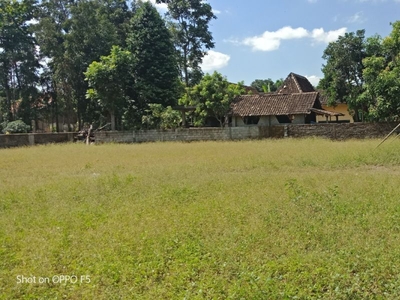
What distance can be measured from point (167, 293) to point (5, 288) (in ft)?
5.45

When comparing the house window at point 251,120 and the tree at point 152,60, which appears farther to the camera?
the house window at point 251,120

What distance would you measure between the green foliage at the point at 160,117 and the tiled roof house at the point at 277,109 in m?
4.06

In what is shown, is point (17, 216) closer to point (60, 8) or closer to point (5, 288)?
point (5, 288)

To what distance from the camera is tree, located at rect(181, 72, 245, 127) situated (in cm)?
2261

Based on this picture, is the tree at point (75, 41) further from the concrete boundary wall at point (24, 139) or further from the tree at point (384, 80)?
the tree at point (384, 80)

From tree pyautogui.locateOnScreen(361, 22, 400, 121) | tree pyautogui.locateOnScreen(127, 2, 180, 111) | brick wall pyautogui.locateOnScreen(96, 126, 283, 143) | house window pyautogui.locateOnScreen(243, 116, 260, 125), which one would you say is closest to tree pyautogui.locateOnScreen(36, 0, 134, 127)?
tree pyautogui.locateOnScreen(127, 2, 180, 111)

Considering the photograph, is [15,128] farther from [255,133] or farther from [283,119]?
[283,119]

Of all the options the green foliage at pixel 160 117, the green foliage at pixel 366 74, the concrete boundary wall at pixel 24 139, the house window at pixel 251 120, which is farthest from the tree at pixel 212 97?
the concrete boundary wall at pixel 24 139

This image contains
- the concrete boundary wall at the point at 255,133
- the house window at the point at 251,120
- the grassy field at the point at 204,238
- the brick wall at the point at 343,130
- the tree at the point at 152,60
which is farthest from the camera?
the house window at the point at 251,120

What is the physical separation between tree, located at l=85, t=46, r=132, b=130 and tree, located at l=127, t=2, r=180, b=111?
50.1 inches

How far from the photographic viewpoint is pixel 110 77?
22234mm

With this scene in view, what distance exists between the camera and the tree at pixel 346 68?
20.6 metres

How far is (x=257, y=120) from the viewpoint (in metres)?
24.4

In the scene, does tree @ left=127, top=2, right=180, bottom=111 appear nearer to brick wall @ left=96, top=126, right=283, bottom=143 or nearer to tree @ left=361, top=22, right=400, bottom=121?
brick wall @ left=96, top=126, right=283, bottom=143
